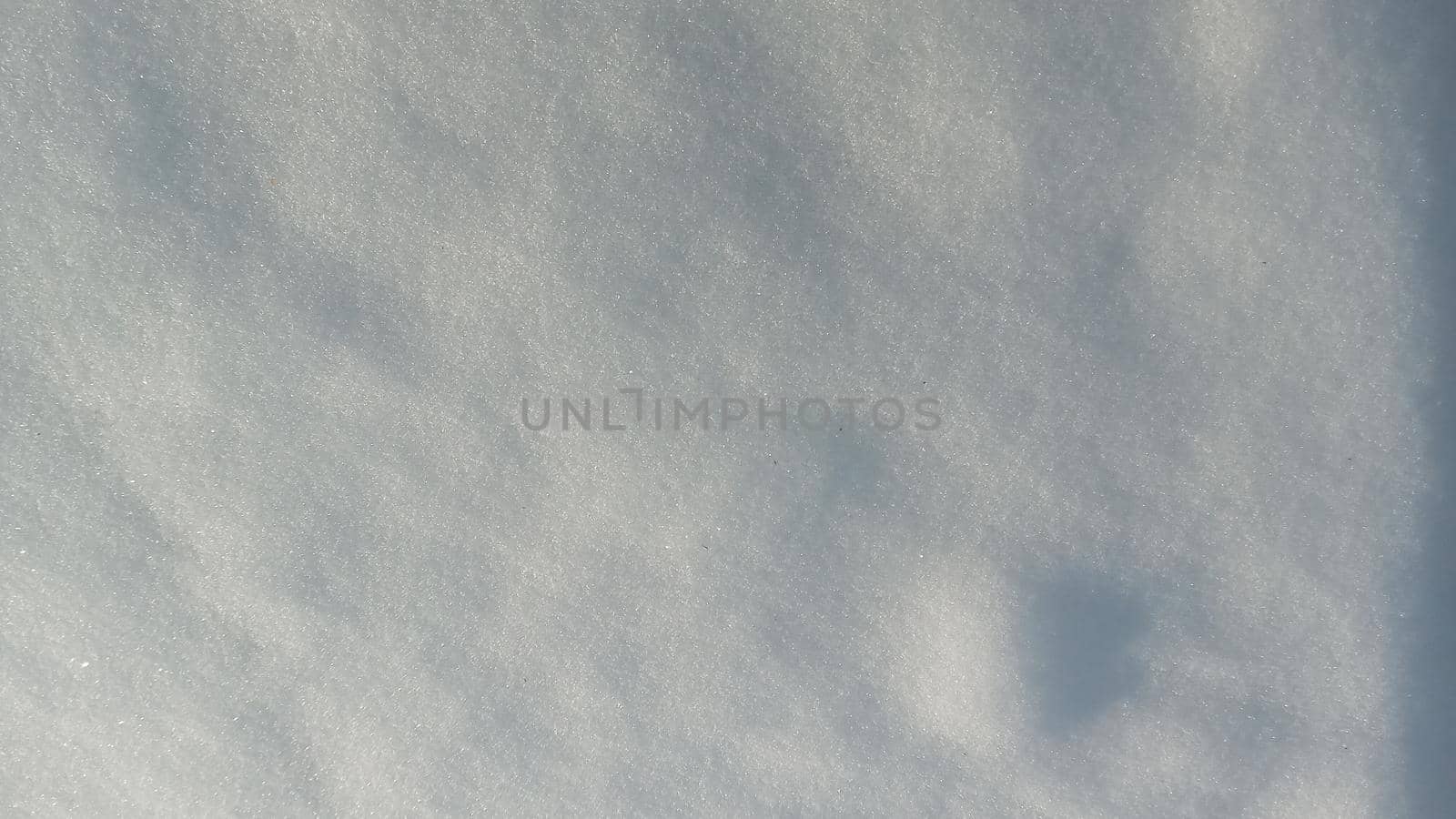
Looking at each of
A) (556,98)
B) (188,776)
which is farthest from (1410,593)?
(188,776)

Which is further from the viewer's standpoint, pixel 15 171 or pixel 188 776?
pixel 188 776

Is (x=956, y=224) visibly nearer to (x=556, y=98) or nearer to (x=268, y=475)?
(x=556, y=98)

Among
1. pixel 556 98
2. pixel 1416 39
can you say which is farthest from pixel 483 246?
pixel 1416 39

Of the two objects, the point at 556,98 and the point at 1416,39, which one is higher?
the point at 1416,39

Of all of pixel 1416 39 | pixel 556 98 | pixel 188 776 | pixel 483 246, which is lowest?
pixel 188 776

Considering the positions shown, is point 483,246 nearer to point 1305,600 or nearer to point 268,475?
point 268,475

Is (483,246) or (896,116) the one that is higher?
(896,116)
